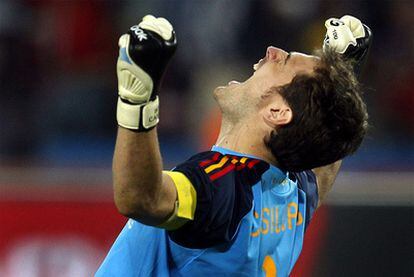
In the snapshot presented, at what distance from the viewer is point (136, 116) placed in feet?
10.4

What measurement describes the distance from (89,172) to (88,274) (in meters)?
0.84

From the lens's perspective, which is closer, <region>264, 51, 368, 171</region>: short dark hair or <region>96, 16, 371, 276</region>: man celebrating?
<region>96, 16, 371, 276</region>: man celebrating

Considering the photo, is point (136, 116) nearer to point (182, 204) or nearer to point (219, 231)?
point (182, 204)

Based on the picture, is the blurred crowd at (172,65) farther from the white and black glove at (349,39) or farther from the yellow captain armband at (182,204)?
the yellow captain armband at (182,204)

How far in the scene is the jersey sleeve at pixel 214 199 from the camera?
3416 millimetres

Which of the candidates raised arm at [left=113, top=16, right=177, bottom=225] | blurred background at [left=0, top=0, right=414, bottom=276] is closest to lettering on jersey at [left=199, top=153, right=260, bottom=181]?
raised arm at [left=113, top=16, right=177, bottom=225]

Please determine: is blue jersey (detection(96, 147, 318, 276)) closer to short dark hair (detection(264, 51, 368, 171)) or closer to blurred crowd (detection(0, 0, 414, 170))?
short dark hair (detection(264, 51, 368, 171))

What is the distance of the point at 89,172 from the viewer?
752 cm

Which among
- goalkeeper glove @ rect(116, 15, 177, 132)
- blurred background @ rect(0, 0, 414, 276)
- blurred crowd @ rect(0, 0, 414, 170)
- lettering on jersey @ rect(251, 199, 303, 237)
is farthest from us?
blurred crowd @ rect(0, 0, 414, 170)

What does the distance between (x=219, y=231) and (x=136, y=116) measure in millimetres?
552

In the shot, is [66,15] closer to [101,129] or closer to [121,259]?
[101,129]

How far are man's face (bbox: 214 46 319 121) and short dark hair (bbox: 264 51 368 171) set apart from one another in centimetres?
4

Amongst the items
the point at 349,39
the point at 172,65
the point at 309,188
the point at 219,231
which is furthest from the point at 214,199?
the point at 172,65

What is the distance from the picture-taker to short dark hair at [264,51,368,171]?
374 centimetres
